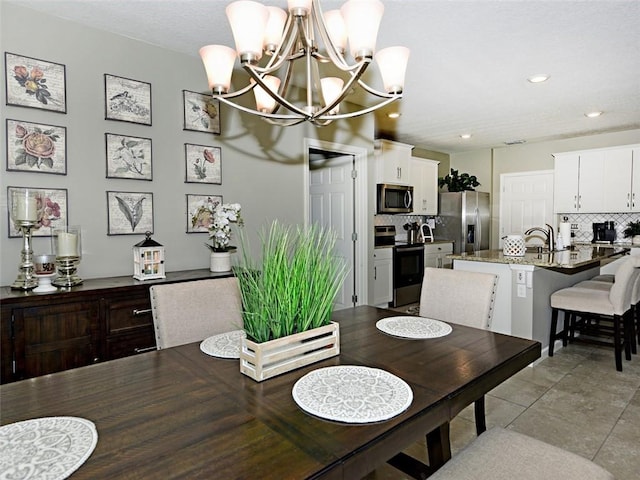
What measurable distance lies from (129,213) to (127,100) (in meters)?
0.77

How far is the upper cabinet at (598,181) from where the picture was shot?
5328 millimetres

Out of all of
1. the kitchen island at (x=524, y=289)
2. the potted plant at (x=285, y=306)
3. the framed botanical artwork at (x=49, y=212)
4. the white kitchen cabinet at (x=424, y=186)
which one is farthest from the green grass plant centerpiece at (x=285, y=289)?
the white kitchen cabinet at (x=424, y=186)

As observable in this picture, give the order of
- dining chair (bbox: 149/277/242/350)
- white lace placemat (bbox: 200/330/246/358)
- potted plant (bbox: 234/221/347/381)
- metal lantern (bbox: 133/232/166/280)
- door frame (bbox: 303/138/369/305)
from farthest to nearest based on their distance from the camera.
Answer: door frame (bbox: 303/138/369/305), metal lantern (bbox: 133/232/166/280), dining chair (bbox: 149/277/242/350), white lace placemat (bbox: 200/330/246/358), potted plant (bbox: 234/221/347/381)

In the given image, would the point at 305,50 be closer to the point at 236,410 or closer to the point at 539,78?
the point at 236,410

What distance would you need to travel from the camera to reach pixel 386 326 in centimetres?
179

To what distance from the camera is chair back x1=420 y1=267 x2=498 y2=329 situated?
1966mm

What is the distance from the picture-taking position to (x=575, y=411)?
2.49 metres

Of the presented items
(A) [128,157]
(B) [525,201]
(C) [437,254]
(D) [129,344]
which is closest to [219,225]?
(A) [128,157]

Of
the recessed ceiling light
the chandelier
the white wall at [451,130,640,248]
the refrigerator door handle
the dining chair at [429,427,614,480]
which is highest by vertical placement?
the recessed ceiling light

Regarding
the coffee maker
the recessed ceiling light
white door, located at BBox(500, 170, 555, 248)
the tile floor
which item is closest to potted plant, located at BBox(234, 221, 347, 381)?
the tile floor

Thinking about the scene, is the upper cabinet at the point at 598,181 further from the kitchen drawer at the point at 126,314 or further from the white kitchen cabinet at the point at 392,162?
the kitchen drawer at the point at 126,314

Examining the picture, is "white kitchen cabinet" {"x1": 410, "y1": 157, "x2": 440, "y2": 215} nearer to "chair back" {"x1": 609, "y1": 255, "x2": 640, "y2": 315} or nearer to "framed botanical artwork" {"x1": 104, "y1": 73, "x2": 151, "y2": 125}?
"chair back" {"x1": 609, "y1": 255, "x2": 640, "y2": 315}

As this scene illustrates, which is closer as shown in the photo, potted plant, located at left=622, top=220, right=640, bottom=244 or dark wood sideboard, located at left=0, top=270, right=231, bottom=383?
dark wood sideboard, located at left=0, top=270, right=231, bottom=383

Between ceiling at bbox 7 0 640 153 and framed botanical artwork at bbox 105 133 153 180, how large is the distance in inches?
27.9
